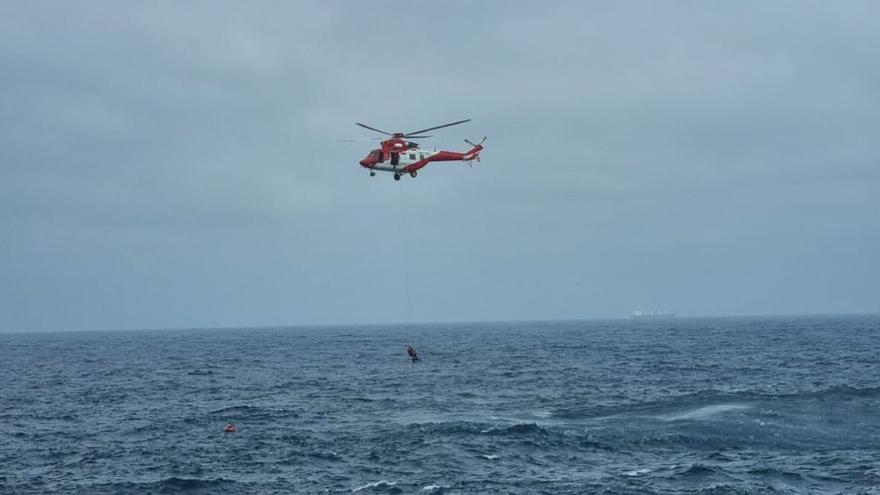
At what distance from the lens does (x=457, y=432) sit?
58844 millimetres

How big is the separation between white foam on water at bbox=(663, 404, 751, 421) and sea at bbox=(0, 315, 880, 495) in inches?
8.6

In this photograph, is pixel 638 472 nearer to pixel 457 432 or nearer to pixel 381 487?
pixel 381 487

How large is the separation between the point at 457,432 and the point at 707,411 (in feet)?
67.1

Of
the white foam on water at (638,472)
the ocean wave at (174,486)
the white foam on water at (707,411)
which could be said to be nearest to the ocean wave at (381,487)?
the ocean wave at (174,486)

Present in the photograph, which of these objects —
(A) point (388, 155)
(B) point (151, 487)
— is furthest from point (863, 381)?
(B) point (151, 487)

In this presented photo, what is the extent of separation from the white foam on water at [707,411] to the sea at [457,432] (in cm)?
22

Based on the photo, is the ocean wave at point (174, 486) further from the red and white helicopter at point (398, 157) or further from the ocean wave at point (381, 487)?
the red and white helicopter at point (398, 157)

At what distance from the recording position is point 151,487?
45.3 metres

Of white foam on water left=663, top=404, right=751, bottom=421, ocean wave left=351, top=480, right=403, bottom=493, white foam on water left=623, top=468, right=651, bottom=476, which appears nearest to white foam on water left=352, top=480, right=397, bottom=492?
ocean wave left=351, top=480, right=403, bottom=493

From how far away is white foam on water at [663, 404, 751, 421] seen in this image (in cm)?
6284

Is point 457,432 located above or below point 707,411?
below

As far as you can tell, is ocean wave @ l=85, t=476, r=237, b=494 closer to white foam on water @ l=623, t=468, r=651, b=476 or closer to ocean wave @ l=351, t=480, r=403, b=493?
ocean wave @ l=351, t=480, r=403, b=493

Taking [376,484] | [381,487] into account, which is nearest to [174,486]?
[376,484]

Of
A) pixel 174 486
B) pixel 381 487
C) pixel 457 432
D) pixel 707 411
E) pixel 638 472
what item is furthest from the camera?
pixel 707 411
